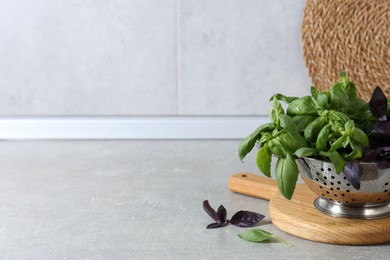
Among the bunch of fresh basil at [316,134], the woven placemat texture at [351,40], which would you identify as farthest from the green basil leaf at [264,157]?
the woven placemat texture at [351,40]

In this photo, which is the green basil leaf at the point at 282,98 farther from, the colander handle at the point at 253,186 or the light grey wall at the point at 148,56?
the light grey wall at the point at 148,56

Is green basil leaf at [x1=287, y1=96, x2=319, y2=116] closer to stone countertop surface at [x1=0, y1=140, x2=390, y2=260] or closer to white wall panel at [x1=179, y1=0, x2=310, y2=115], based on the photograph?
stone countertop surface at [x1=0, y1=140, x2=390, y2=260]

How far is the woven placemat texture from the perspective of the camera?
1842mm

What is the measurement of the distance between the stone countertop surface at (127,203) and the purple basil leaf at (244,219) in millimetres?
12

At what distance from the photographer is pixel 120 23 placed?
6.32 ft

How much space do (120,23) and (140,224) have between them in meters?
0.79

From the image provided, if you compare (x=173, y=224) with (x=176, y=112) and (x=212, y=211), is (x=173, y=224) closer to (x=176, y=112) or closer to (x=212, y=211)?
(x=212, y=211)

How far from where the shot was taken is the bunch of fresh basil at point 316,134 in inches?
43.6

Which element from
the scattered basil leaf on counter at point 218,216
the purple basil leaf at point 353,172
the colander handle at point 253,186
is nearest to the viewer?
the purple basil leaf at point 353,172

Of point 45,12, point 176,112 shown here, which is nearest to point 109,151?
point 176,112

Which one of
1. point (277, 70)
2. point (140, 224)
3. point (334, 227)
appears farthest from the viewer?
point (277, 70)

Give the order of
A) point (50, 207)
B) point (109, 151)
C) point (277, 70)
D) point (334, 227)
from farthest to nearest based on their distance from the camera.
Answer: point (277, 70) → point (109, 151) → point (50, 207) → point (334, 227)

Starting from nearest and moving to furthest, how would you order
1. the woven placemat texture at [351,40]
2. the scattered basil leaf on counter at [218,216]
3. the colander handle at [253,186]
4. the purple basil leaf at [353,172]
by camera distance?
1. the purple basil leaf at [353,172]
2. the scattered basil leaf on counter at [218,216]
3. the colander handle at [253,186]
4. the woven placemat texture at [351,40]

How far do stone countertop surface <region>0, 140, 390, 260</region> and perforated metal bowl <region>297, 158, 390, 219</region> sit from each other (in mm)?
67
